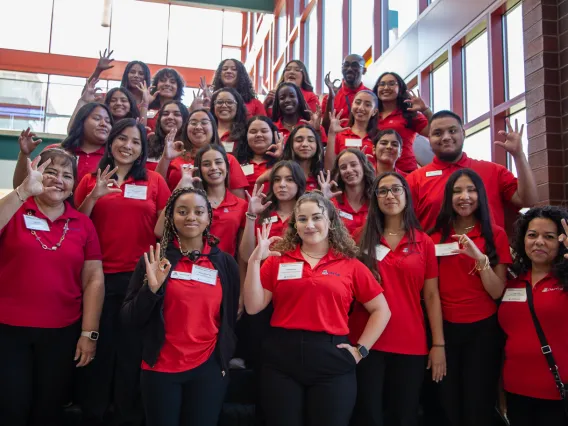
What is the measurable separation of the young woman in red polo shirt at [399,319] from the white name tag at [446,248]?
0.31ft

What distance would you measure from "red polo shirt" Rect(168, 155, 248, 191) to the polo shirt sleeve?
1366mm

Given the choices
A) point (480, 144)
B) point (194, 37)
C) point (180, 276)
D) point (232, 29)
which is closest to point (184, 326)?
point (180, 276)

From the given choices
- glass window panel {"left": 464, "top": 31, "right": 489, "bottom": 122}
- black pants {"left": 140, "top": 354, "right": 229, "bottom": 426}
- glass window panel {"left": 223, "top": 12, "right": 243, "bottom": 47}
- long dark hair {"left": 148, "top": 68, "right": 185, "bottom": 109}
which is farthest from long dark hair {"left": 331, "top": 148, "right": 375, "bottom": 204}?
glass window panel {"left": 223, "top": 12, "right": 243, "bottom": 47}

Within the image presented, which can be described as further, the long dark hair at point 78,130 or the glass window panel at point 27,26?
the glass window panel at point 27,26

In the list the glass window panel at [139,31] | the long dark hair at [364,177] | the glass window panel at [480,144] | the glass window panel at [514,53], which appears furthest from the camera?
the glass window panel at [139,31]

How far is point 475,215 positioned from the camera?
3.27 m

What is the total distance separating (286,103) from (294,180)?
5.61ft

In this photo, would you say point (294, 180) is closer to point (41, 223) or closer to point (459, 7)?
point (41, 223)

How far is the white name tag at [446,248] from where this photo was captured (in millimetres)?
3096

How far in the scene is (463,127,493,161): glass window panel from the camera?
6.30 metres

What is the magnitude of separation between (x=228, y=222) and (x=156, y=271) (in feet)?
3.04

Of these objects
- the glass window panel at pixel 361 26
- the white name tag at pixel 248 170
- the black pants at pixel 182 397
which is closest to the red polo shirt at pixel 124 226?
the black pants at pixel 182 397

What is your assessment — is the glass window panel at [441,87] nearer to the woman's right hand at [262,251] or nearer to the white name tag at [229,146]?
the white name tag at [229,146]

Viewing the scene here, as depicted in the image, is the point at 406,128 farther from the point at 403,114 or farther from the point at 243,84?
→ the point at 243,84
